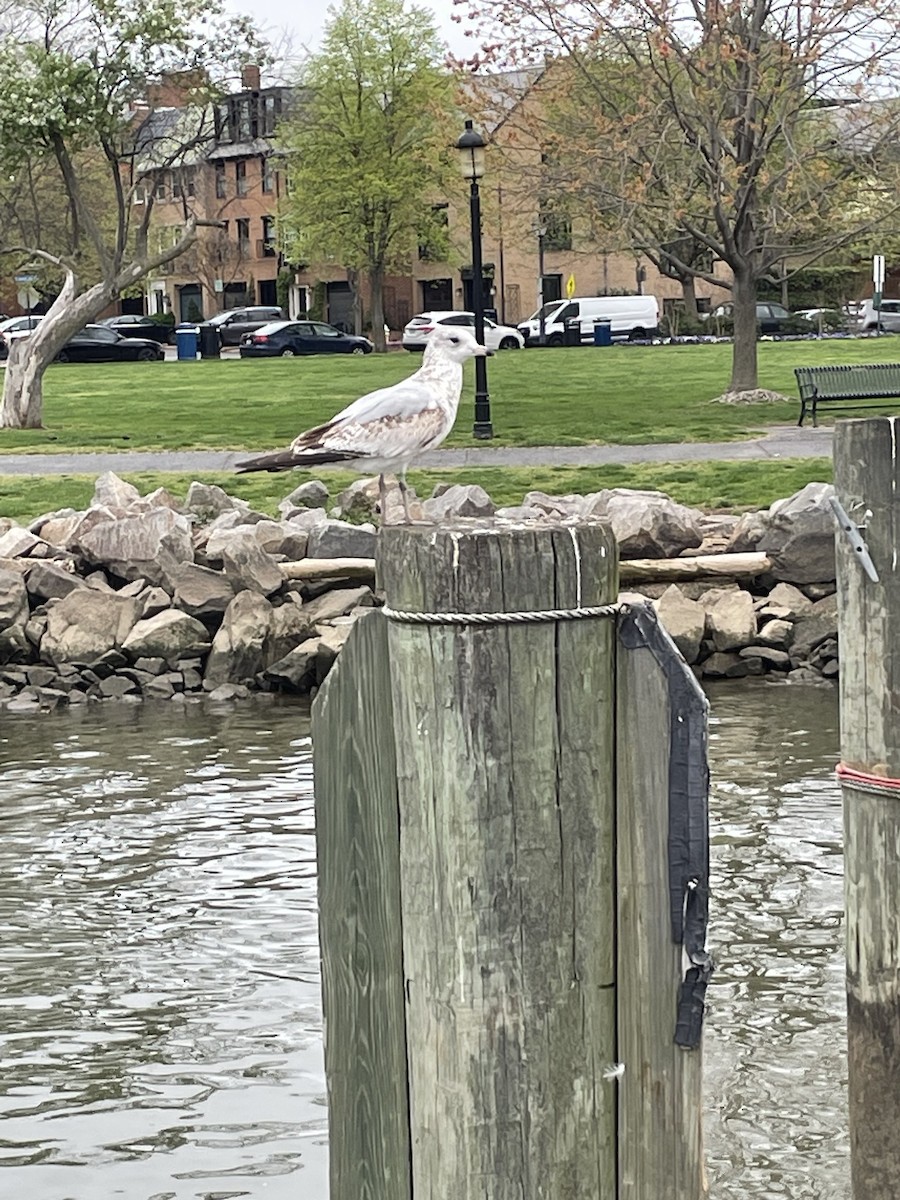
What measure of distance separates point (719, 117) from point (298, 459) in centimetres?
1856

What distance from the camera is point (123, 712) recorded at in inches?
476

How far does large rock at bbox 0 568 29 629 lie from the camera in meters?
12.8

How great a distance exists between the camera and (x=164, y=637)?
41.3 feet

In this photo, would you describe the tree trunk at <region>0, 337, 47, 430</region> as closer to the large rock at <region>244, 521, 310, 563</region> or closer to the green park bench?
the green park bench

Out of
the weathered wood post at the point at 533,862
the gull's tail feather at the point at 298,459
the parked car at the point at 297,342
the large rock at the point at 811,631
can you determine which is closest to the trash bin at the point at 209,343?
the parked car at the point at 297,342

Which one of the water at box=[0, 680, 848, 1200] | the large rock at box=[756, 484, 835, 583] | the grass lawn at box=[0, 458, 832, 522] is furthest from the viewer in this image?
the grass lawn at box=[0, 458, 832, 522]

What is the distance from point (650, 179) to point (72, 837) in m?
16.9

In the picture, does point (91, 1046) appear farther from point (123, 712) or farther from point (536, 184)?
point (536, 184)

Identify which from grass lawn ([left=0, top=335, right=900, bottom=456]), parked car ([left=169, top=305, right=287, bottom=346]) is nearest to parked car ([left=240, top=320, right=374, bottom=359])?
parked car ([left=169, top=305, right=287, bottom=346])

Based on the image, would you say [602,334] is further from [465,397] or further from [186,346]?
[465,397]

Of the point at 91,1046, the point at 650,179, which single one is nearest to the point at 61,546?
the point at 91,1046

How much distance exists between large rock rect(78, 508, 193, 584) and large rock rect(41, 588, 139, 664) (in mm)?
485

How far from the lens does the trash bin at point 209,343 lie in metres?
59.3

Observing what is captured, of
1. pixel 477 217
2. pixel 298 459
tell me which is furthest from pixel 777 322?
pixel 298 459
